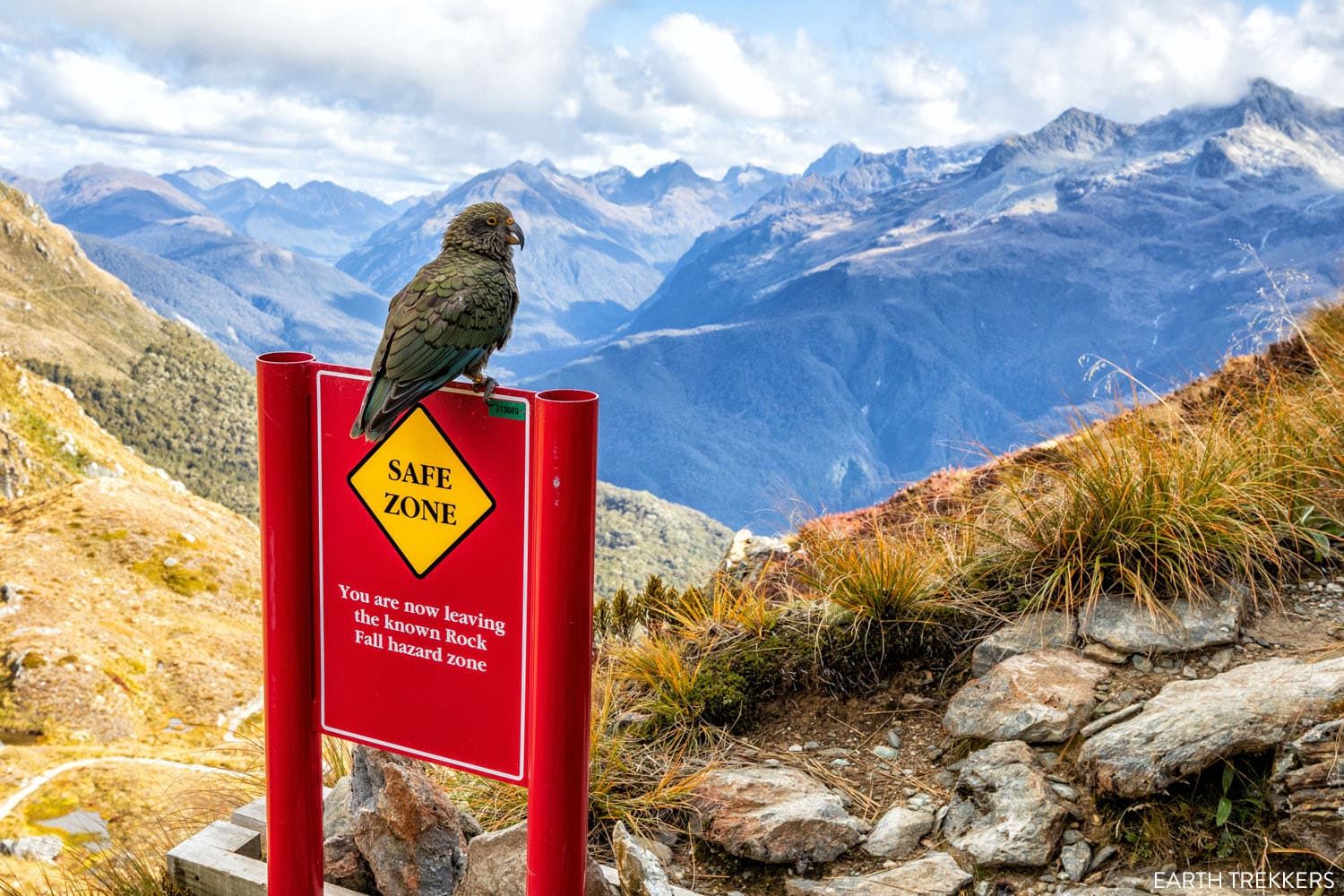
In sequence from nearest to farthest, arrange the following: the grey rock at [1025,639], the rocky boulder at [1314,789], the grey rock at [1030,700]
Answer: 1. the rocky boulder at [1314,789]
2. the grey rock at [1030,700]
3. the grey rock at [1025,639]

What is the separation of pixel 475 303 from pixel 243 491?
126 metres

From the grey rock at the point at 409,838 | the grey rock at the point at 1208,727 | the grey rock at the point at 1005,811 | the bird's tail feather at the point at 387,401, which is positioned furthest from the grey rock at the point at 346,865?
the grey rock at the point at 1208,727

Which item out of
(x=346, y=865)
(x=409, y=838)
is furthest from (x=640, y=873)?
(x=346, y=865)

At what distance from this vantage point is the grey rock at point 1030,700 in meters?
4.42

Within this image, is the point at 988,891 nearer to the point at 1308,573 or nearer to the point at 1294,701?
the point at 1294,701

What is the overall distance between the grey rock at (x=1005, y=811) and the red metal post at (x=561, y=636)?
1734 millimetres

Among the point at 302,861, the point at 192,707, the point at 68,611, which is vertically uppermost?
the point at 302,861

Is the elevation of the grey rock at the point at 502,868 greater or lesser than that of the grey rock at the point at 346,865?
greater

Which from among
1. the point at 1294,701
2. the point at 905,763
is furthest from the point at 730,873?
the point at 1294,701

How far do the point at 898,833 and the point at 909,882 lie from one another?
1.30ft

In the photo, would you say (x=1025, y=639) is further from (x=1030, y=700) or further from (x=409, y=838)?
(x=409, y=838)

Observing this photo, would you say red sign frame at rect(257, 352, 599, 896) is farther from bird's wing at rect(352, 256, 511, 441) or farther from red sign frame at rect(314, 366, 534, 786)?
bird's wing at rect(352, 256, 511, 441)

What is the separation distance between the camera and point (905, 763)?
15.6 feet

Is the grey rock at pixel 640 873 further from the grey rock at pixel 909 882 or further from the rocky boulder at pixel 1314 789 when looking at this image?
the rocky boulder at pixel 1314 789
